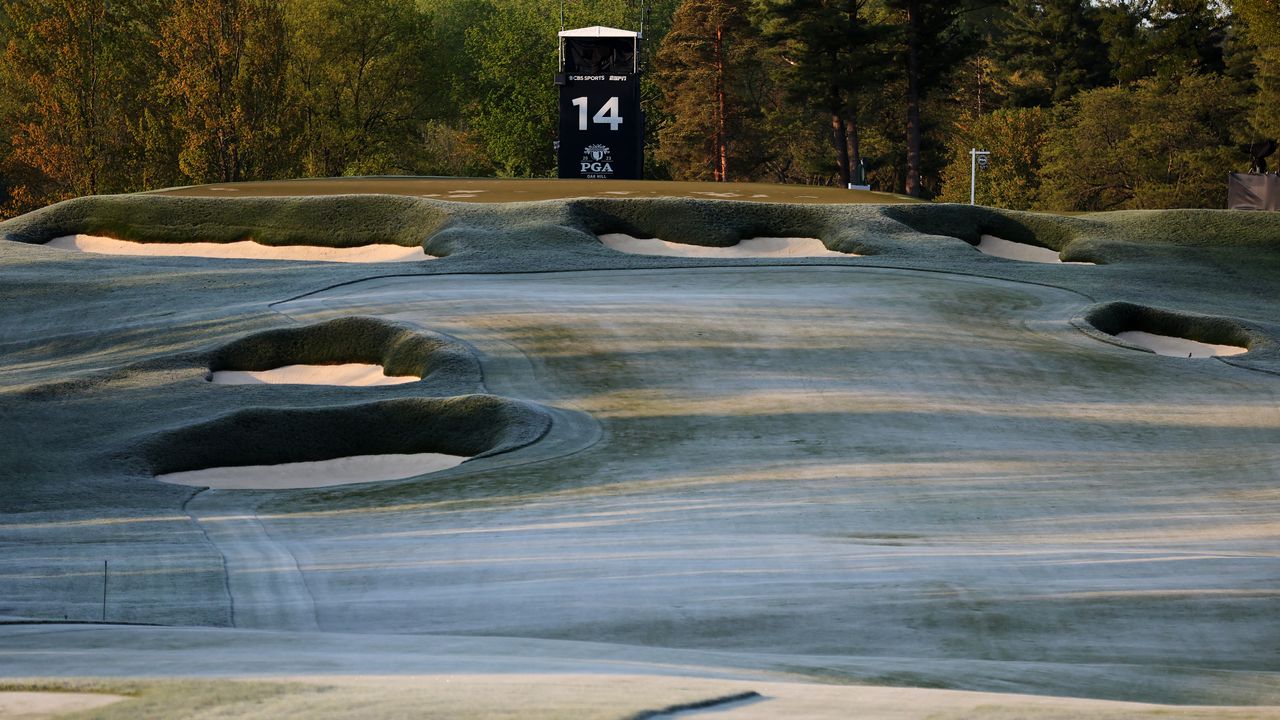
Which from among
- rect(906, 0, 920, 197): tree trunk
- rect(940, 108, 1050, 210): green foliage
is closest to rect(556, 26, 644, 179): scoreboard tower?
rect(906, 0, 920, 197): tree trunk

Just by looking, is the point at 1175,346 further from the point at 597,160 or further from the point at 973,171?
the point at 973,171

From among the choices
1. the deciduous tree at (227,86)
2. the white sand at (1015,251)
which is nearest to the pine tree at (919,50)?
the deciduous tree at (227,86)

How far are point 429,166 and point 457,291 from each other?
6530 cm

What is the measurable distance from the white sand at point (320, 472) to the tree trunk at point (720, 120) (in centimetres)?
6560

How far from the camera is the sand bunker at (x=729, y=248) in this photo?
31906mm

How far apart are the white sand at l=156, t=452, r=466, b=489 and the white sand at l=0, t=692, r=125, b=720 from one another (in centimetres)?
985

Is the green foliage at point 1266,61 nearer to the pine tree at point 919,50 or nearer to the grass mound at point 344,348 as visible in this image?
the pine tree at point 919,50

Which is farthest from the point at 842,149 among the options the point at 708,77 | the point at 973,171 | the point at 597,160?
the point at 597,160

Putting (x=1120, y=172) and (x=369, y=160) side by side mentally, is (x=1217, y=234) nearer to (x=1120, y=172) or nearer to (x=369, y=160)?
(x=1120, y=172)

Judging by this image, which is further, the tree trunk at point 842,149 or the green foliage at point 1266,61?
the tree trunk at point 842,149

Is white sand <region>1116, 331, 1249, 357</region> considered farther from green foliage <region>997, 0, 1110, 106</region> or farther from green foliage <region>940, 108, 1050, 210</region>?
green foliage <region>997, 0, 1110, 106</region>

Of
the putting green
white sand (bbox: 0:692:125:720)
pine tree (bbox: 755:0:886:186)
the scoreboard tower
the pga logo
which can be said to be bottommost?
white sand (bbox: 0:692:125:720)

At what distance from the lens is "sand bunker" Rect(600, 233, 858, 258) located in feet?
105

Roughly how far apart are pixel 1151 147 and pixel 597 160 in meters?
30.0
